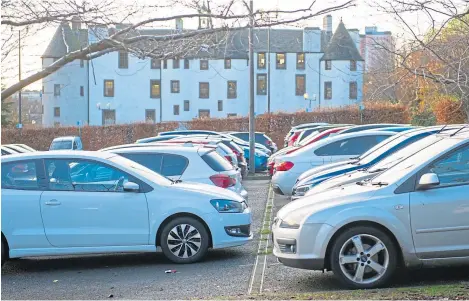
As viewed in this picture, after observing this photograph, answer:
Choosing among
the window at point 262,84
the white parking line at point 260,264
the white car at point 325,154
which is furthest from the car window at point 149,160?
the window at point 262,84

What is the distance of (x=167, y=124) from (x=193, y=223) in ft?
135

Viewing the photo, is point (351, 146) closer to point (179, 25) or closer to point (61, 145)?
point (179, 25)

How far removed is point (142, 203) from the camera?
34.1 ft

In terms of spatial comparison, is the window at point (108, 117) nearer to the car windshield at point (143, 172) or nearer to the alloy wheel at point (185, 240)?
the car windshield at point (143, 172)

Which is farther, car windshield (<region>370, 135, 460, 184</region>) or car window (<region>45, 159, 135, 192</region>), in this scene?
car window (<region>45, 159, 135, 192</region>)

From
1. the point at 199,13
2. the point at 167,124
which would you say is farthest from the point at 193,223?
the point at 167,124

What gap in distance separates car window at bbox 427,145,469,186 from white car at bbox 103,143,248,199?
5379 mm

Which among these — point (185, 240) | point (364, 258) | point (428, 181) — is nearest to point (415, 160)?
point (428, 181)

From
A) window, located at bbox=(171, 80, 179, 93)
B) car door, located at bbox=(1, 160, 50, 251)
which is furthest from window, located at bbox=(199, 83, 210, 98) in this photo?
car door, located at bbox=(1, 160, 50, 251)

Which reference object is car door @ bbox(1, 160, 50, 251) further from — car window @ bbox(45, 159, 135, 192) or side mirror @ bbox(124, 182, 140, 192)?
side mirror @ bbox(124, 182, 140, 192)

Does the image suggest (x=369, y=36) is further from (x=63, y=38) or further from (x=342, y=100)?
(x=342, y=100)

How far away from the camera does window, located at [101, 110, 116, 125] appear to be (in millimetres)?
68438

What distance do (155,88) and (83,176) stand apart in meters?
59.0

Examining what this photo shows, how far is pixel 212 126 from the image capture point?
171ft
